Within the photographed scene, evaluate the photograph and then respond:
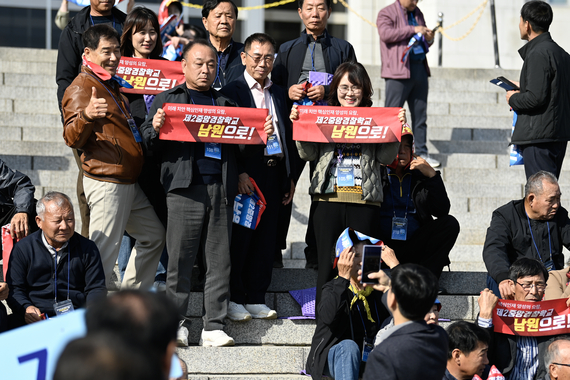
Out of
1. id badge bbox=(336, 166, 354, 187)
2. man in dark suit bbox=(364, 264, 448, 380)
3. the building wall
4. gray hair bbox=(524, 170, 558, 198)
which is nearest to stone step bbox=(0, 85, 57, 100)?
id badge bbox=(336, 166, 354, 187)

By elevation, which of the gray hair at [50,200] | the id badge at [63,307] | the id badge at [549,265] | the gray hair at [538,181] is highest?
the gray hair at [538,181]

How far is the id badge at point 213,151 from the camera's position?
5121 mm

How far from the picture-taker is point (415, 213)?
18.9 feet

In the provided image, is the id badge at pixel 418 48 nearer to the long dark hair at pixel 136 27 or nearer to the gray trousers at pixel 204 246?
the long dark hair at pixel 136 27

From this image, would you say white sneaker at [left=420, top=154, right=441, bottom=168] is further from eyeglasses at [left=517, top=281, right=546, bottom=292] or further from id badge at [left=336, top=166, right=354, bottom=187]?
eyeglasses at [left=517, top=281, right=546, bottom=292]

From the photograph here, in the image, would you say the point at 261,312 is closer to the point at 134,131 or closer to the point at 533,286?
the point at 134,131

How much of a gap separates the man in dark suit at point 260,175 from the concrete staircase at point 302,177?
0.78ft

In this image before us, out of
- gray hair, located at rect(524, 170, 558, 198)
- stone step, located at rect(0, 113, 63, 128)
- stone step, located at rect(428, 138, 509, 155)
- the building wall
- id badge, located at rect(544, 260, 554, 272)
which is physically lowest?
id badge, located at rect(544, 260, 554, 272)

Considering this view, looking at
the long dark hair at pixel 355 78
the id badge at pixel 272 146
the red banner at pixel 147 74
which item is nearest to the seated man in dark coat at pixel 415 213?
the long dark hair at pixel 355 78

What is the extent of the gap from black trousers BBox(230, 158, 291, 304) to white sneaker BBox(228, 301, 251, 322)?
0.11 metres

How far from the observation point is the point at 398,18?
28.3 feet

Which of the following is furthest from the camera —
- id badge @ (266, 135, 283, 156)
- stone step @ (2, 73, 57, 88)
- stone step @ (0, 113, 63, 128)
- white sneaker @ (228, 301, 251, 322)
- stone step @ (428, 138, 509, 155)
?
stone step @ (2, 73, 57, 88)

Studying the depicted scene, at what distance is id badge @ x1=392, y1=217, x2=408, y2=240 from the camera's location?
220 inches

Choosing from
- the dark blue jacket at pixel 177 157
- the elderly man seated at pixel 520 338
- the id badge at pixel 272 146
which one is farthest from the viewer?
the id badge at pixel 272 146
